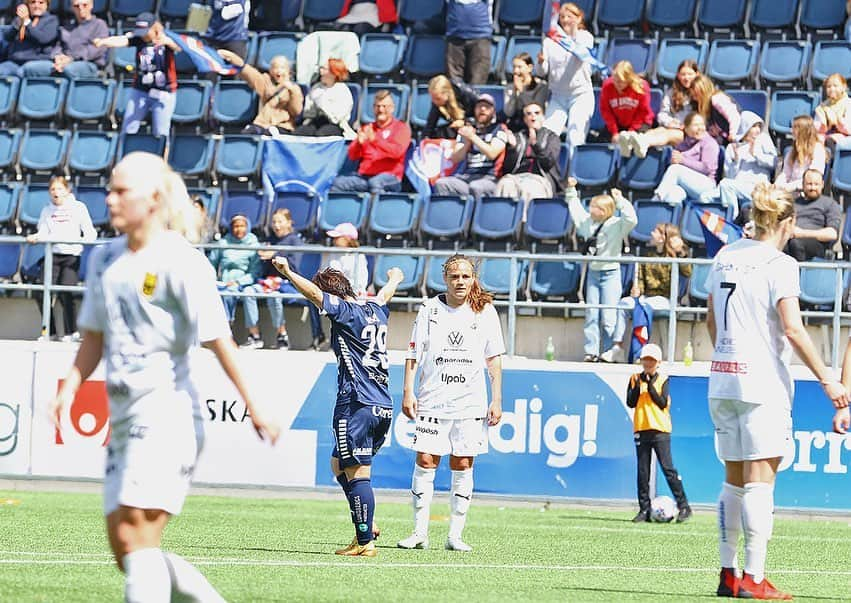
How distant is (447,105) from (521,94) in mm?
897

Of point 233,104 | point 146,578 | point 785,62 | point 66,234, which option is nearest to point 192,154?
point 233,104

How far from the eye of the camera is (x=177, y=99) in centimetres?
2106

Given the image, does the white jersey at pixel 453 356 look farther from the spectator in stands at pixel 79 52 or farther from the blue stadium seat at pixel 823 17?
the spectator in stands at pixel 79 52

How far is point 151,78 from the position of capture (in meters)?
20.0

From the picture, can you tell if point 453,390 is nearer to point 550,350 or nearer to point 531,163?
point 550,350

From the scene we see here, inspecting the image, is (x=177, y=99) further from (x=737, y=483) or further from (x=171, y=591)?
(x=171, y=591)

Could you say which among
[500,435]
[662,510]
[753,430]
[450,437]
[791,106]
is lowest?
[662,510]

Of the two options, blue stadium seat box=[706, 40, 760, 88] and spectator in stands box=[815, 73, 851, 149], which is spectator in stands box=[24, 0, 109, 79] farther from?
spectator in stands box=[815, 73, 851, 149]

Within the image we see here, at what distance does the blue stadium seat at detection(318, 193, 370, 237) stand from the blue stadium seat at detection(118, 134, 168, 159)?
2613 mm

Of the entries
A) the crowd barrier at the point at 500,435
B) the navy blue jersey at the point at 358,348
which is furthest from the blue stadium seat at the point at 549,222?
the navy blue jersey at the point at 358,348

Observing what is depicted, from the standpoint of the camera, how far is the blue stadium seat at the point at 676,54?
65.8 feet

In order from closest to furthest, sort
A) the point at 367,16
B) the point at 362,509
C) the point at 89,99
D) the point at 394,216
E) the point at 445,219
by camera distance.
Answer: the point at 362,509, the point at 445,219, the point at 394,216, the point at 89,99, the point at 367,16

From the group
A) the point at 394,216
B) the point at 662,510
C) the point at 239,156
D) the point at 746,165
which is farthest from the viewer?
the point at 239,156

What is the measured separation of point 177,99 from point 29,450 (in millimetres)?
5976
